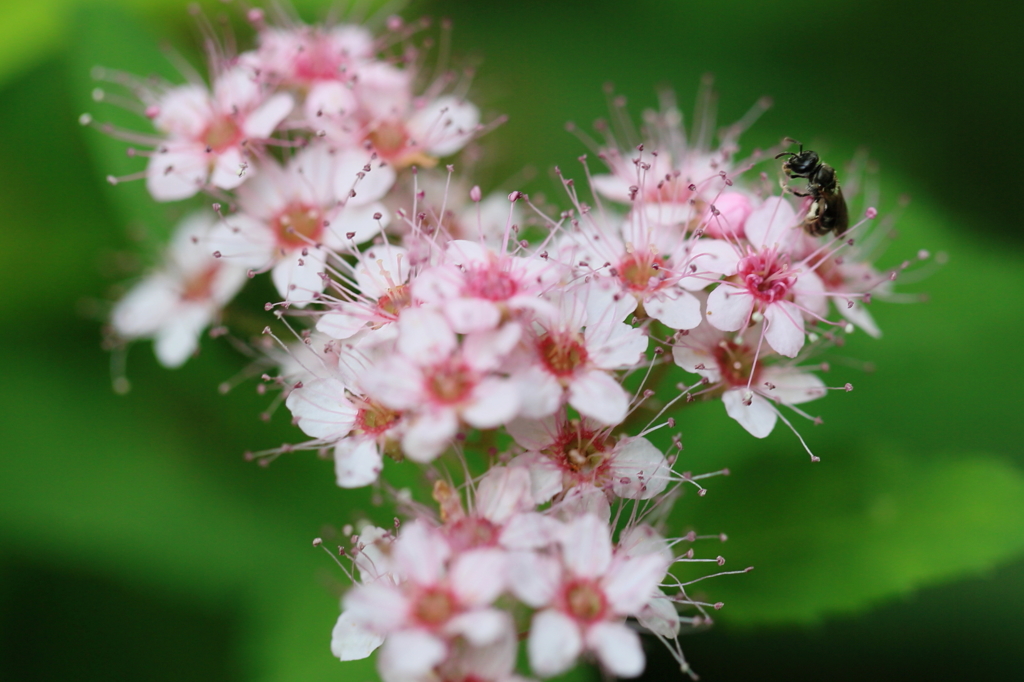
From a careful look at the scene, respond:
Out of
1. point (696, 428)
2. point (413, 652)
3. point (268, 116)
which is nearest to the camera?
point (413, 652)

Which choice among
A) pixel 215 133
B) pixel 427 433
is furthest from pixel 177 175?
pixel 427 433

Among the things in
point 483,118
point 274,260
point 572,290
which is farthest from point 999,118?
point 274,260

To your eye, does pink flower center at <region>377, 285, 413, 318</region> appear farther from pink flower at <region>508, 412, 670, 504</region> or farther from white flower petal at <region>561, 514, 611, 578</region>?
white flower petal at <region>561, 514, 611, 578</region>

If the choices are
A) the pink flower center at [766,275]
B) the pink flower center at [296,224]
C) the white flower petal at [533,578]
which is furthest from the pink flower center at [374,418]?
the pink flower center at [766,275]

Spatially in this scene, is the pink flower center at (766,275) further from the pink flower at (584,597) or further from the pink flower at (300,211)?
the pink flower at (300,211)

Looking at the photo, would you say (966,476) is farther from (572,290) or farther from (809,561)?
(572,290)

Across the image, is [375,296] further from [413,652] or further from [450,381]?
[413,652]

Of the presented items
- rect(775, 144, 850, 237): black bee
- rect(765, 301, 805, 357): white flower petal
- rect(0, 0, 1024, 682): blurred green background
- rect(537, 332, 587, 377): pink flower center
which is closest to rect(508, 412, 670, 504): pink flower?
rect(537, 332, 587, 377): pink flower center
